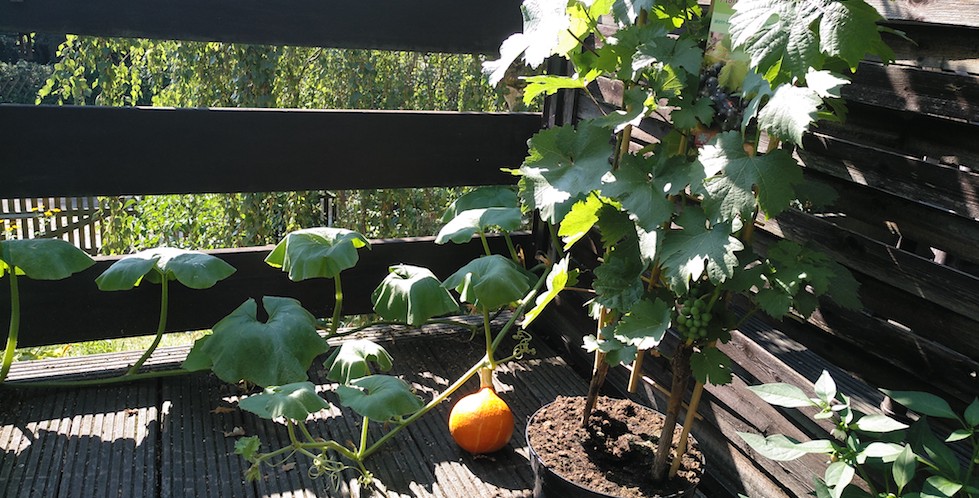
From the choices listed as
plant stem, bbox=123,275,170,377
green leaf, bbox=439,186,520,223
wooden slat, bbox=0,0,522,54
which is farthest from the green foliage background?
plant stem, bbox=123,275,170,377

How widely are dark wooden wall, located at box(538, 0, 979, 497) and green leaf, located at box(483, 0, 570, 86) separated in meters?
0.65

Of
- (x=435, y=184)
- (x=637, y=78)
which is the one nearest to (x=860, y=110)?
(x=637, y=78)

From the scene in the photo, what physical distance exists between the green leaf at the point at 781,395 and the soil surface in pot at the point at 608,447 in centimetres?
43

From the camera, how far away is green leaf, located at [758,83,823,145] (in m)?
1.24

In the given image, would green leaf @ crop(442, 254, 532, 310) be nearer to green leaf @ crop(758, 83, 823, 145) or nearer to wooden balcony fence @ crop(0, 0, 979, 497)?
wooden balcony fence @ crop(0, 0, 979, 497)

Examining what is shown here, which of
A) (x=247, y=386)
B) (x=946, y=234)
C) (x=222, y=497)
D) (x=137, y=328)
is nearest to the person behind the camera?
(x=946, y=234)

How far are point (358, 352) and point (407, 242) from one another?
0.92 meters

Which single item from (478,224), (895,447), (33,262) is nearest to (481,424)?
(478,224)

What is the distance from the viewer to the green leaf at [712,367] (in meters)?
1.68

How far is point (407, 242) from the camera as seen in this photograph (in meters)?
3.16

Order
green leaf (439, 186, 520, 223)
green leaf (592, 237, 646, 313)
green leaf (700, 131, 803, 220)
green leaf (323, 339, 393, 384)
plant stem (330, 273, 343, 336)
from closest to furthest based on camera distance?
green leaf (700, 131, 803, 220) < green leaf (592, 237, 646, 313) < green leaf (323, 339, 393, 384) < plant stem (330, 273, 343, 336) < green leaf (439, 186, 520, 223)

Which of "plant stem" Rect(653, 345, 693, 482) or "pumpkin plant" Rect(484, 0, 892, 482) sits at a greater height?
"pumpkin plant" Rect(484, 0, 892, 482)

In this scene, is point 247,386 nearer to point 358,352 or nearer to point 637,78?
point 358,352

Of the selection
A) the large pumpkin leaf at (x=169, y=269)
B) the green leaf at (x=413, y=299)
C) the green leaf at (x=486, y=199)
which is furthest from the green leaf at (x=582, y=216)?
the large pumpkin leaf at (x=169, y=269)
